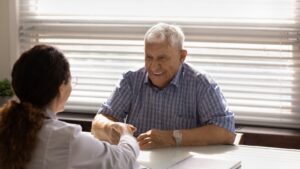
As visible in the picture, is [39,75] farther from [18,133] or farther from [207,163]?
[207,163]

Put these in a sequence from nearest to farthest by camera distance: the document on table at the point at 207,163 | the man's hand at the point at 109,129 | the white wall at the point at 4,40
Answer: the document on table at the point at 207,163 → the man's hand at the point at 109,129 → the white wall at the point at 4,40

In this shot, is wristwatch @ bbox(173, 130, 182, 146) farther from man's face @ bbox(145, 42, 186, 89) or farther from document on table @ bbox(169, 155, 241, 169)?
man's face @ bbox(145, 42, 186, 89)

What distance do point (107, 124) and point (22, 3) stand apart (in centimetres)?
163

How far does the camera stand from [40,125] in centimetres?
139

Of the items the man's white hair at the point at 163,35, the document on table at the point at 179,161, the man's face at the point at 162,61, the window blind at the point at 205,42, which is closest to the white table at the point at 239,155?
the document on table at the point at 179,161

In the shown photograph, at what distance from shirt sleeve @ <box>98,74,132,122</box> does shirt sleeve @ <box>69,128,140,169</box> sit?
91cm

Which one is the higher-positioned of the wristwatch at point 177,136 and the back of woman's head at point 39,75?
the back of woman's head at point 39,75

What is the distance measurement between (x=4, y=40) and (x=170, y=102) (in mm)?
1663

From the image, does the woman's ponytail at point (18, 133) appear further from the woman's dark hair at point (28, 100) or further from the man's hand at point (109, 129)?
the man's hand at point (109, 129)

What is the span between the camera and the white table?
6.22ft

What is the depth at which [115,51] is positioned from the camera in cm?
328

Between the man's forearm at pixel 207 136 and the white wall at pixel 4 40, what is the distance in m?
1.87

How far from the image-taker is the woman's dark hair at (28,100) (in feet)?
4.45

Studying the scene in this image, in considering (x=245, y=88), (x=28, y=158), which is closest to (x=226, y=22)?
(x=245, y=88)
